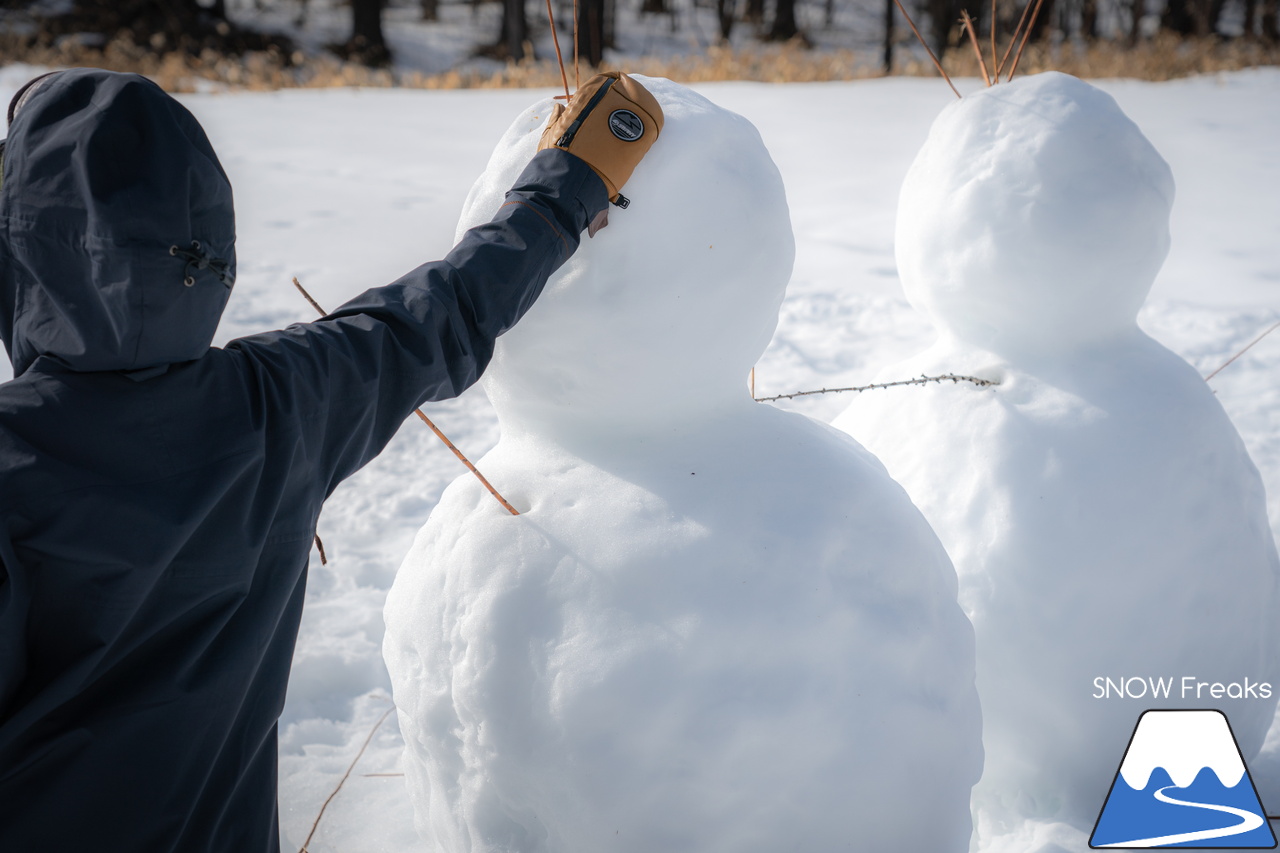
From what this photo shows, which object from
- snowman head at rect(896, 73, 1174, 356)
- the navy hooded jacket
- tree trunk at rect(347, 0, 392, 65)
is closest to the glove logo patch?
the navy hooded jacket

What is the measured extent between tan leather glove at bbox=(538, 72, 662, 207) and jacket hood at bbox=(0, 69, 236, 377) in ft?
1.61

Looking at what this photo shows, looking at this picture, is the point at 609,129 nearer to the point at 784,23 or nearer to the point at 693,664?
the point at 693,664

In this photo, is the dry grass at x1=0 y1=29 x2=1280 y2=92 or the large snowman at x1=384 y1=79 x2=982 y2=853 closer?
the large snowman at x1=384 y1=79 x2=982 y2=853

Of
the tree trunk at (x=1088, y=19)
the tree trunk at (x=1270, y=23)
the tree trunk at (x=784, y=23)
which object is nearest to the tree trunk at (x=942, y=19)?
the tree trunk at (x=784, y=23)

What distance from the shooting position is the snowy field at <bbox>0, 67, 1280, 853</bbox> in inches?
103

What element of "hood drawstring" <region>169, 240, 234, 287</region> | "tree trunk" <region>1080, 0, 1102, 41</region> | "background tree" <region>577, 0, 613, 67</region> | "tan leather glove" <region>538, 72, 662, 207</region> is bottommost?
"tree trunk" <region>1080, 0, 1102, 41</region>

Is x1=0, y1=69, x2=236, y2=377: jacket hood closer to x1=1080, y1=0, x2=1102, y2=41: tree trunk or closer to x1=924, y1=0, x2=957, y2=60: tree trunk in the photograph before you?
x1=924, y1=0, x2=957, y2=60: tree trunk

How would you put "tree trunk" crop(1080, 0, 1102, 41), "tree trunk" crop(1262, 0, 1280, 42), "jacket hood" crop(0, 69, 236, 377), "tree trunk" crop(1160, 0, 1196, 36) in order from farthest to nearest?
1. "tree trunk" crop(1080, 0, 1102, 41)
2. "tree trunk" crop(1160, 0, 1196, 36)
3. "tree trunk" crop(1262, 0, 1280, 42)
4. "jacket hood" crop(0, 69, 236, 377)

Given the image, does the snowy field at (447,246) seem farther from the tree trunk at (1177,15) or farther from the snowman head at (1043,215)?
the tree trunk at (1177,15)

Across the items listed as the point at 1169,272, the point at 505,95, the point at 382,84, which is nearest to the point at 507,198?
the point at 1169,272

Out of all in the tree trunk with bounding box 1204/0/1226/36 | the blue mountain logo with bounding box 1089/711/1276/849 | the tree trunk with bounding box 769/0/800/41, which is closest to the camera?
the blue mountain logo with bounding box 1089/711/1276/849

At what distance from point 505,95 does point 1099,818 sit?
8314 millimetres

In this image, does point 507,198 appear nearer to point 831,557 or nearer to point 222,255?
point 222,255
